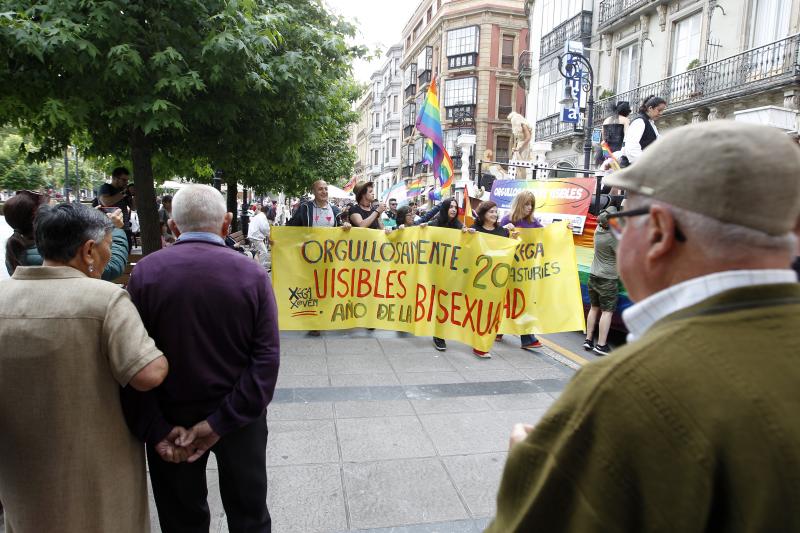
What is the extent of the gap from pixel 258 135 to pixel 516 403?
16.0 feet

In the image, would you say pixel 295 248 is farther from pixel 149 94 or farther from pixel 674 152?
pixel 674 152

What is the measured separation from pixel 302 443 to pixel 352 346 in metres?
2.61

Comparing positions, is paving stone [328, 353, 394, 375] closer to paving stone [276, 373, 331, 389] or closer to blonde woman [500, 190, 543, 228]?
paving stone [276, 373, 331, 389]

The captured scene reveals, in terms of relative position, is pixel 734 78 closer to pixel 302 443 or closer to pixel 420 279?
pixel 420 279

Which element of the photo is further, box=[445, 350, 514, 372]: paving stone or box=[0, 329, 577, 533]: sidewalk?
box=[445, 350, 514, 372]: paving stone

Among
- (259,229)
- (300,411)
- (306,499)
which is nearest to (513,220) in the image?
(300,411)

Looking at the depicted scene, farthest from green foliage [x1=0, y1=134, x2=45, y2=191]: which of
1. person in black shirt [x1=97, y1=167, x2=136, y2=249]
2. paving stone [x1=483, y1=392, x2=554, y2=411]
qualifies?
paving stone [x1=483, y1=392, x2=554, y2=411]

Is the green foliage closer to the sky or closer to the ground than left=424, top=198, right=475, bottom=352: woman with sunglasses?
closer to the sky

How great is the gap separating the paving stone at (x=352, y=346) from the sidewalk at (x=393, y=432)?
2 cm

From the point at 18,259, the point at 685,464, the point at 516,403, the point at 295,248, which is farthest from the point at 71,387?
the point at 295,248

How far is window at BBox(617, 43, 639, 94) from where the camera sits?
2022cm

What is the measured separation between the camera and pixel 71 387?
1.91 metres

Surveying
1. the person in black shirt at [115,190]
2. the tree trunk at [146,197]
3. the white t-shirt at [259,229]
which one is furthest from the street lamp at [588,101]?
the white t-shirt at [259,229]

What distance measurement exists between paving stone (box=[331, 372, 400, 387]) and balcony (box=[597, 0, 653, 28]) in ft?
63.6
